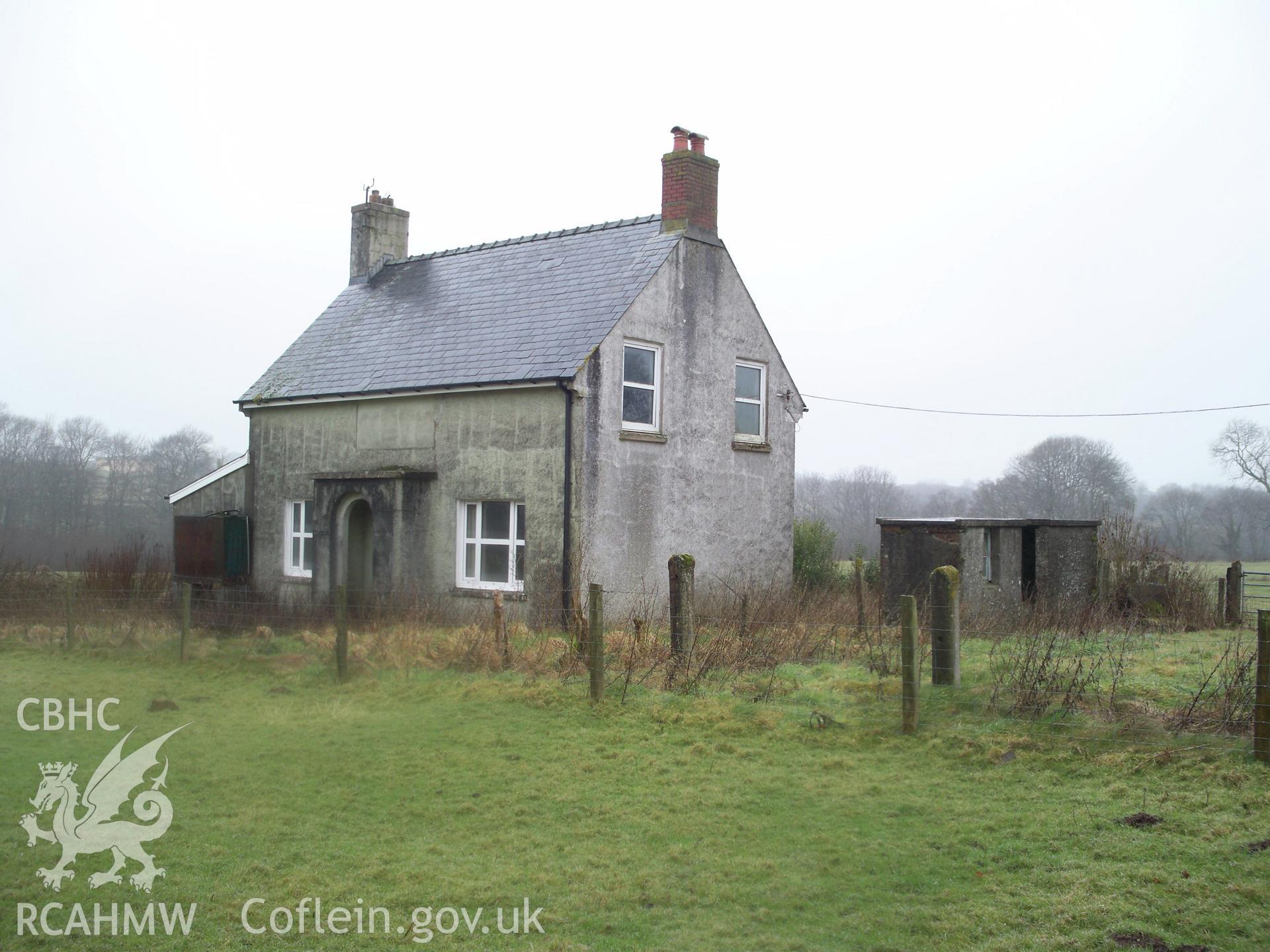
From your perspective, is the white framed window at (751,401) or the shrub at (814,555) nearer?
the white framed window at (751,401)

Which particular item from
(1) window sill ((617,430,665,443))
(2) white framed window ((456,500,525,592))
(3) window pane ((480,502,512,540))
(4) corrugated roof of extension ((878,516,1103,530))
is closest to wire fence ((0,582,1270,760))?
(2) white framed window ((456,500,525,592))

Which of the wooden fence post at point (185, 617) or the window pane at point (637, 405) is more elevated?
the window pane at point (637, 405)

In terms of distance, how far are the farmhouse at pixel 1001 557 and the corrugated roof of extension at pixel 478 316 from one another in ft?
22.6

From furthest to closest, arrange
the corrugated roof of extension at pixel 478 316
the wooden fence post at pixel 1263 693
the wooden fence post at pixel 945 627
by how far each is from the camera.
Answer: the corrugated roof of extension at pixel 478 316 → the wooden fence post at pixel 945 627 → the wooden fence post at pixel 1263 693

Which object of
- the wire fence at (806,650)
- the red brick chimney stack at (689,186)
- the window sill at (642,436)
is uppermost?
the red brick chimney stack at (689,186)

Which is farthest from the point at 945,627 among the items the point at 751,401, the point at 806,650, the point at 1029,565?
the point at 751,401

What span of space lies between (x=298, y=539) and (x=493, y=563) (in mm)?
6337

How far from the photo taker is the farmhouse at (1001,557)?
19391mm

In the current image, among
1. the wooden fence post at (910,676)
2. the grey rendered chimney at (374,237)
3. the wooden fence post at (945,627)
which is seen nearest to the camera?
the wooden fence post at (910,676)

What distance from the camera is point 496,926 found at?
612cm

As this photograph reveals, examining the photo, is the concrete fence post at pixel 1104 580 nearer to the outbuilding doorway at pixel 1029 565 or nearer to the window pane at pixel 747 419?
the outbuilding doorway at pixel 1029 565

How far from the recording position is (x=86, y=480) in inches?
2351

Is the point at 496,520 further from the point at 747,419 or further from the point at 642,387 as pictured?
the point at 747,419

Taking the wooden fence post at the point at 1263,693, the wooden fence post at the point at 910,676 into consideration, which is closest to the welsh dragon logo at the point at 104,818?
the wooden fence post at the point at 910,676
